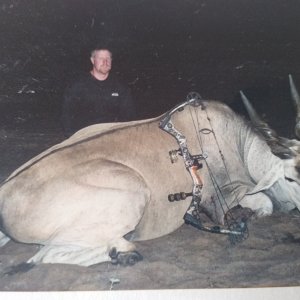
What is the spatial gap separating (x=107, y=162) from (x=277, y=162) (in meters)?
0.70

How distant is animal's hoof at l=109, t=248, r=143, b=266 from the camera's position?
1724mm

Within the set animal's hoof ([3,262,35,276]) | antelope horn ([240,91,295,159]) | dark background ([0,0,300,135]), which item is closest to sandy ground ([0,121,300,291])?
animal's hoof ([3,262,35,276])

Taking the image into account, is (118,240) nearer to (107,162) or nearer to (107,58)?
(107,162)

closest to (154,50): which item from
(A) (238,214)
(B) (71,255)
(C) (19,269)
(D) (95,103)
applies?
(D) (95,103)

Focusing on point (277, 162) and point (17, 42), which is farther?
point (277, 162)

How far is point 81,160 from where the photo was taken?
1.82 meters

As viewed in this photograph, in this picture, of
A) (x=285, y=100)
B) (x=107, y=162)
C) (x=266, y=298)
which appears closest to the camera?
(x=266, y=298)

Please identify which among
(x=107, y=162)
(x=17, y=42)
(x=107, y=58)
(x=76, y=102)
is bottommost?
(x=107, y=162)

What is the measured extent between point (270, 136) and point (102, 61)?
75 centimetres

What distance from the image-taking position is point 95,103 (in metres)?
1.93

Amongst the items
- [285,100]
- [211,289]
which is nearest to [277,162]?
[285,100]

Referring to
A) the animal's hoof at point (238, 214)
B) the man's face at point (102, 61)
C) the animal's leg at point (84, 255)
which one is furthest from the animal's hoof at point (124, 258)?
the man's face at point (102, 61)

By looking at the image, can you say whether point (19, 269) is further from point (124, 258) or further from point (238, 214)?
point (238, 214)

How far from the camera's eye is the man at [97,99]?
1884 mm
